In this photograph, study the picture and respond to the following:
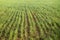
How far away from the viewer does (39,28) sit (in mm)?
3840

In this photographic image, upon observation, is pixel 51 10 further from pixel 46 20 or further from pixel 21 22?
pixel 21 22

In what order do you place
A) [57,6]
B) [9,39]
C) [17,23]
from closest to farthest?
[9,39], [17,23], [57,6]

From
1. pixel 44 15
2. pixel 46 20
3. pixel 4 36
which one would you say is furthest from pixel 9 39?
pixel 44 15

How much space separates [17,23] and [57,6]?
2.07 meters

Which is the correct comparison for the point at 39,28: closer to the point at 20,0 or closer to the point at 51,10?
the point at 51,10

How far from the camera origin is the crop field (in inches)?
139

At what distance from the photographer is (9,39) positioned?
3.37 meters

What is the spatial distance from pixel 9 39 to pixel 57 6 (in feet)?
9.20

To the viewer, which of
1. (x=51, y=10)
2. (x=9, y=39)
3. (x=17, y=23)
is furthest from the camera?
(x=51, y=10)

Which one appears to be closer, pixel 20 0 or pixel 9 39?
pixel 9 39

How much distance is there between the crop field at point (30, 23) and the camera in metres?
3.52

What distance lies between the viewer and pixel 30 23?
413 centimetres

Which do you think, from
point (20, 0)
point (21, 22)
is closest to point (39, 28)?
point (21, 22)

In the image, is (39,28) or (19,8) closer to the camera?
(39,28)
